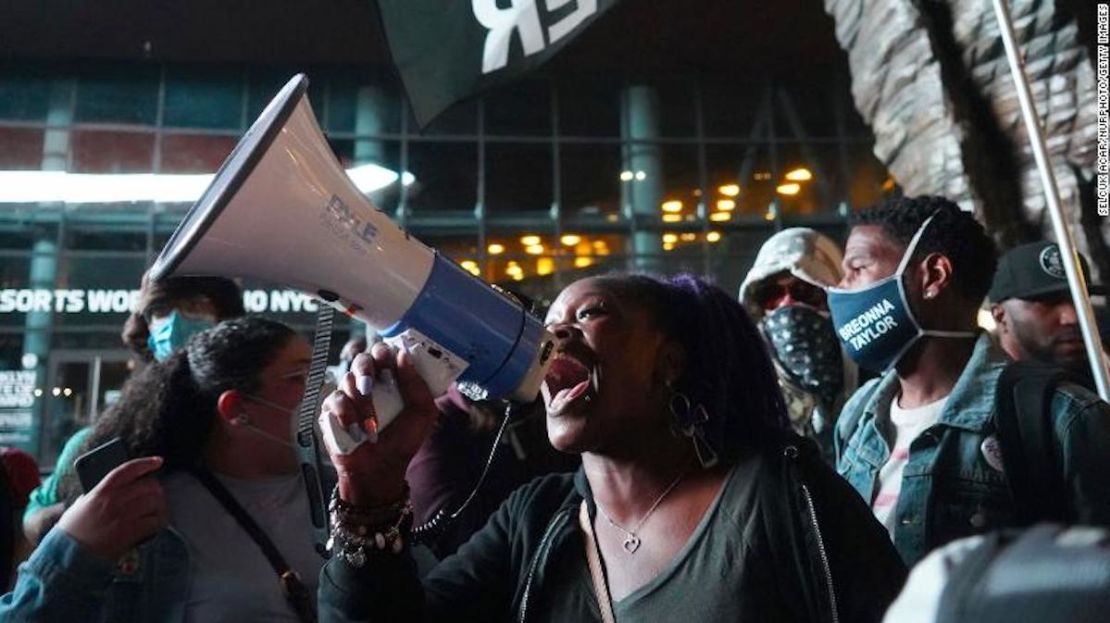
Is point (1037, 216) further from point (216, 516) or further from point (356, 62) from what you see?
point (356, 62)

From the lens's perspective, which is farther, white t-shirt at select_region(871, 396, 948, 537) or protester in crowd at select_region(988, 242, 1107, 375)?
protester in crowd at select_region(988, 242, 1107, 375)

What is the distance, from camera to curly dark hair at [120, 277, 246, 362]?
3355 millimetres

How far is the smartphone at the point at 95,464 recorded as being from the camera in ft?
6.28

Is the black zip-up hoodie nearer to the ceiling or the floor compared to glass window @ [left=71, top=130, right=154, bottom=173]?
nearer to the floor

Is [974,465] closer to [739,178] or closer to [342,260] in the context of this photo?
[342,260]

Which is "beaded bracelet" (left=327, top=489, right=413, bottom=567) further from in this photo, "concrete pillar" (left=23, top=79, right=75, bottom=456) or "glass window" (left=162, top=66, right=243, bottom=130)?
"glass window" (left=162, top=66, right=243, bottom=130)

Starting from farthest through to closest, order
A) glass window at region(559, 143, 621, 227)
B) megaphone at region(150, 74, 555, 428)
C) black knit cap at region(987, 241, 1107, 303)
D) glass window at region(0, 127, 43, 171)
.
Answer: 1. glass window at region(559, 143, 621, 227)
2. glass window at region(0, 127, 43, 171)
3. black knit cap at region(987, 241, 1107, 303)
4. megaphone at region(150, 74, 555, 428)

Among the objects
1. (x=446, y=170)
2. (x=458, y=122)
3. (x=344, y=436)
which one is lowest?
(x=344, y=436)

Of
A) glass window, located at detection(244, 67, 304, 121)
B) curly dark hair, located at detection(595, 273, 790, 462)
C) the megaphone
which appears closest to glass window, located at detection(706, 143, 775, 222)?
glass window, located at detection(244, 67, 304, 121)

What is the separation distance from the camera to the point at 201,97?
14.1m

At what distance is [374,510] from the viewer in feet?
4.66

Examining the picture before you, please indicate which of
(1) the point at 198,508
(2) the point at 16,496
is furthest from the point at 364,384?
(2) the point at 16,496

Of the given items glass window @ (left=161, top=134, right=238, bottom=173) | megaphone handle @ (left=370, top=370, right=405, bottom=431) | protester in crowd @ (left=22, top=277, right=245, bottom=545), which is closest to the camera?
megaphone handle @ (left=370, top=370, right=405, bottom=431)

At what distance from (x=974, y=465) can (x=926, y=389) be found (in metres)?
0.36
